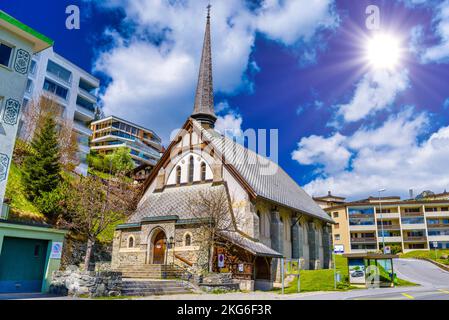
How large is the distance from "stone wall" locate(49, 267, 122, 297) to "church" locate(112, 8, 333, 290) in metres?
7.70

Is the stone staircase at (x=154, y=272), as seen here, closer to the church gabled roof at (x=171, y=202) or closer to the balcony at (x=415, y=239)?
the church gabled roof at (x=171, y=202)

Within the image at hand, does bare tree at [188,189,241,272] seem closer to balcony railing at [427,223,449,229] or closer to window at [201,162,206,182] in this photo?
window at [201,162,206,182]

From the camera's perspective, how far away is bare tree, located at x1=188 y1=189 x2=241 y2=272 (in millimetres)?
24078

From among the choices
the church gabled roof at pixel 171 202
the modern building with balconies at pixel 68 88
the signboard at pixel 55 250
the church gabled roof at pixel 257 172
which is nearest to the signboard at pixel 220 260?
the church gabled roof at pixel 171 202

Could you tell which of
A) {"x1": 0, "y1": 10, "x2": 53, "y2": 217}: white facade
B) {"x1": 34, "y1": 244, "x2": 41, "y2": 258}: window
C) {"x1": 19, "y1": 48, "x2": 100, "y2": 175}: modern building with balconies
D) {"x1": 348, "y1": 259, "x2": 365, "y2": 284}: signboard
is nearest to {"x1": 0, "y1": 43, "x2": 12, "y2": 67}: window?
{"x1": 0, "y1": 10, "x2": 53, "y2": 217}: white facade

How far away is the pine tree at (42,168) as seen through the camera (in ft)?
92.8

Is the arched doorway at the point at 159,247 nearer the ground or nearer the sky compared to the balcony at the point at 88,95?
nearer the ground

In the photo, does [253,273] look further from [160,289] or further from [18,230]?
[18,230]

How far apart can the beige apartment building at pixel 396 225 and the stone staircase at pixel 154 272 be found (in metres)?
58.2

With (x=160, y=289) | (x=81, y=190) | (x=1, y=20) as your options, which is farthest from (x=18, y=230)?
(x=81, y=190)

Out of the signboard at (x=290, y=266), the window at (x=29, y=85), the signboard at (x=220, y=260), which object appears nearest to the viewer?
the signboard at (x=220, y=260)

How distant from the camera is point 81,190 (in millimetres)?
30281

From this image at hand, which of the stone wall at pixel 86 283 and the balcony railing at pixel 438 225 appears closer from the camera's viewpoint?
the stone wall at pixel 86 283
